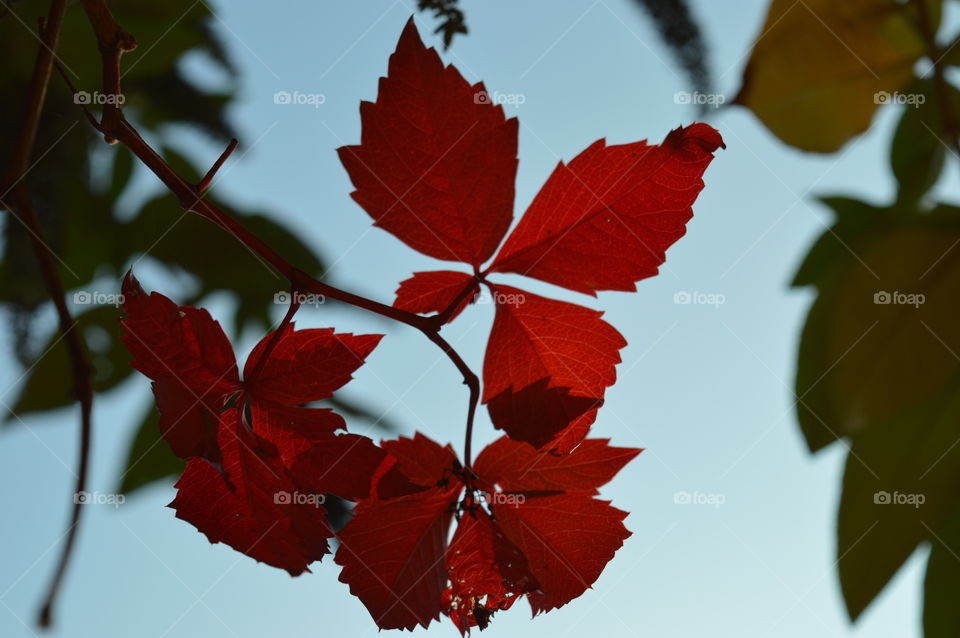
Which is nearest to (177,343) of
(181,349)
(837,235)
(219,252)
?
(181,349)

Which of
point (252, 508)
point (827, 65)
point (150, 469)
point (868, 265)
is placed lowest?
point (150, 469)

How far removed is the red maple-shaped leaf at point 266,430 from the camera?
1.11ft

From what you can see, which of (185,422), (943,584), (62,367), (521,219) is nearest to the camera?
(185,422)

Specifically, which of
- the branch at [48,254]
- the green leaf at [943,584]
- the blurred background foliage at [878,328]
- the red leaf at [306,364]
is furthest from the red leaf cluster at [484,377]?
the green leaf at [943,584]

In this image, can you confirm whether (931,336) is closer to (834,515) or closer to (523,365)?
(834,515)

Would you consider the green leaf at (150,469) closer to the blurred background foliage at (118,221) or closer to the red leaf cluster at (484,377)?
the blurred background foliage at (118,221)

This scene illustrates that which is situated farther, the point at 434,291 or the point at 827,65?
the point at 827,65

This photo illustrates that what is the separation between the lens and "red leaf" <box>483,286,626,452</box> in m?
0.37

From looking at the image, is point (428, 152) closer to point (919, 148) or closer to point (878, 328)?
point (878, 328)

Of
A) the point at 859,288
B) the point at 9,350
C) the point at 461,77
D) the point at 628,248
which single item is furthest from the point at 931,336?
the point at 9,350

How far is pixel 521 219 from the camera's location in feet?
1.31

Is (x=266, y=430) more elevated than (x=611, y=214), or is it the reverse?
(x=611, y=214)

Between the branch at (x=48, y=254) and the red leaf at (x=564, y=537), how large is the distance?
0.29 metres

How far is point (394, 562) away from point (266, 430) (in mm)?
95
